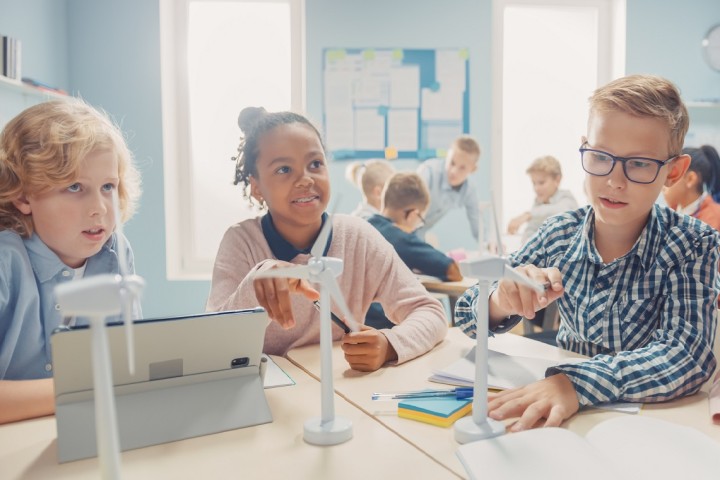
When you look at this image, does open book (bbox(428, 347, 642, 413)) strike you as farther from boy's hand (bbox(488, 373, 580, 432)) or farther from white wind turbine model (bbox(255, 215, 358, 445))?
white wind turbine model (bbox(255, 215, 358, 445))

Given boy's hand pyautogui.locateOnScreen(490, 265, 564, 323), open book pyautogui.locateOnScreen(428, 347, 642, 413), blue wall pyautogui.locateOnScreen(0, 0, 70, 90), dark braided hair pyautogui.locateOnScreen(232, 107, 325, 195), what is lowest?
open book pyautogui.locateOnScreen(428, 347, 642, 413)

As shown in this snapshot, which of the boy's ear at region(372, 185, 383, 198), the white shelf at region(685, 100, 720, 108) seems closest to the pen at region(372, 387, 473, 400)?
the boy's ear at region(372, 185, 383, 198)

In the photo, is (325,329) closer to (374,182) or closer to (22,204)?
(22,204)

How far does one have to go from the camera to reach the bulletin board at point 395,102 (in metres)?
4.22

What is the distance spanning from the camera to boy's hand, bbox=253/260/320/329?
42.7 inches

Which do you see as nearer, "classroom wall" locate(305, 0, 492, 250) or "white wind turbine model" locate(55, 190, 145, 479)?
"white wind turbine model" locate(55, 190, 145, 479)

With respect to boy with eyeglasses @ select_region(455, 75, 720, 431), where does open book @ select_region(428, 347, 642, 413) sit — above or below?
below

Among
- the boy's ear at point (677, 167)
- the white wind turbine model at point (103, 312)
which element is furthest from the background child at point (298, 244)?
the white wind turbine model at point (103, 312)

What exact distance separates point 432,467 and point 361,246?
0.86 m

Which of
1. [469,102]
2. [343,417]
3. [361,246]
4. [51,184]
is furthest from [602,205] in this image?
[469,102]

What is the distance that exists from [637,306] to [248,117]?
1045 mm

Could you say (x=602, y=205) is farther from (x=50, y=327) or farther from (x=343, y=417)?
(x=50, y=327)

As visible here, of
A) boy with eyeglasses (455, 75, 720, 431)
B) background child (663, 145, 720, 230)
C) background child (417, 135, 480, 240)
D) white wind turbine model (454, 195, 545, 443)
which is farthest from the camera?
background child (417, 135, 480, 240)

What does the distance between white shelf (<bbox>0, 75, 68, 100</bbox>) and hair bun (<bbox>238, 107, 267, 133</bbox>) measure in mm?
1825
